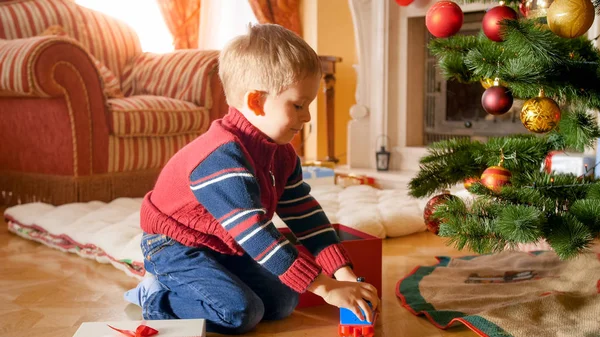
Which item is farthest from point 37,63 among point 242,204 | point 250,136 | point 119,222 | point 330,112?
point 330,112

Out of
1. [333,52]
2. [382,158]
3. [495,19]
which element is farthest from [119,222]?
[333,52]

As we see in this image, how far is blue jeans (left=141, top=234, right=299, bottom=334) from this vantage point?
1236mm

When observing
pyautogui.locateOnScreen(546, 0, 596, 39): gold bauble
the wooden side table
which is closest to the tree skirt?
pyautogui.locateOnScreen(546, 0, 596, 39): gold bauble

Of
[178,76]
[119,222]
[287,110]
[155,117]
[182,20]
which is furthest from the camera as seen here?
[182,20]

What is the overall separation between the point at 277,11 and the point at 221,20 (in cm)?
46

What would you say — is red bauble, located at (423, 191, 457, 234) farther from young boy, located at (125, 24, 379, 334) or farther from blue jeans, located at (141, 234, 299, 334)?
blue jeans, located at (141, 234, 299, 334)

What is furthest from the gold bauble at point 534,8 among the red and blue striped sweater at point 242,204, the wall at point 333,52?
the wall at point 333,52

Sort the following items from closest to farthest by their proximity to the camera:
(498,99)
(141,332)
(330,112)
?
(141,332) → (498,99) → (330,112)

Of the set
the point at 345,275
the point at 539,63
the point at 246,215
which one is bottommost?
the point at 345,275

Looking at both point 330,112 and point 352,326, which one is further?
point 330,112

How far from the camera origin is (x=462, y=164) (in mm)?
1517

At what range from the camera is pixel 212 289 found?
125cm

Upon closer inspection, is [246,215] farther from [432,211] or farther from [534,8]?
[534,8]

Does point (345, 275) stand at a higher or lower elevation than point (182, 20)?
lower
